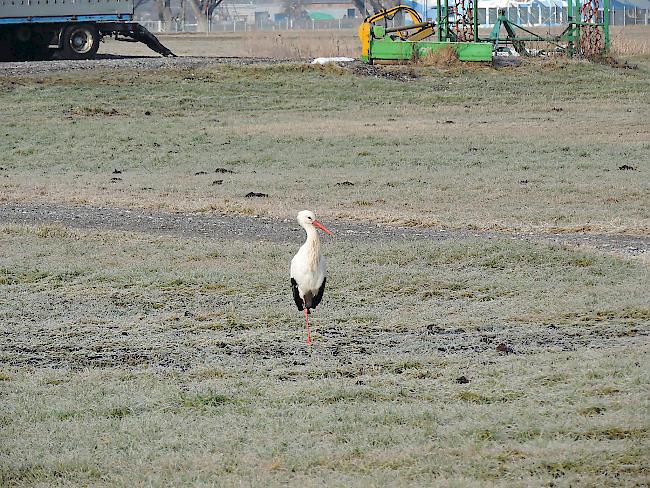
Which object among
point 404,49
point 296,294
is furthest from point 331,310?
point 404,49

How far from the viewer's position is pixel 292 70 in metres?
32.3

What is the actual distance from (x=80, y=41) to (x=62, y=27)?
2.50ft

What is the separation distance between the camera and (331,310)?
31.6ft

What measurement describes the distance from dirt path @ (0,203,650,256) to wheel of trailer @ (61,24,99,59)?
2434cm

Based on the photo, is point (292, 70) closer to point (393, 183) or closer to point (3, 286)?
point (393, 183)

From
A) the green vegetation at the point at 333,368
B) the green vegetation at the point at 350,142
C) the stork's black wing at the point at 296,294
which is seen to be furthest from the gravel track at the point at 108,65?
the stork's black wing at the point at 296,294

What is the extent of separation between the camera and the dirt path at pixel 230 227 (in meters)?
12.9

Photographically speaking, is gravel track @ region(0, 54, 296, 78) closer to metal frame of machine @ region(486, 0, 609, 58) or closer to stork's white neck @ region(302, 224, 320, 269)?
metal frame of machine @ region(486, 0, 609, 58)

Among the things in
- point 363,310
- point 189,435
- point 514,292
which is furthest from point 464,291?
point 189,435

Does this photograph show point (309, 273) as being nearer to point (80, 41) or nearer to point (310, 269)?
point (310, 269)

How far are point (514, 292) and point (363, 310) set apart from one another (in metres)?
1.35

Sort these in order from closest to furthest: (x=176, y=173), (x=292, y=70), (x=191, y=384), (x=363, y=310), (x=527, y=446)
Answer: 1. (x=527, y=446)
2. (x=191, y=384)
3. (x=363, y=310)
4. (x=176, y=173)
5. (x=292, y=70)

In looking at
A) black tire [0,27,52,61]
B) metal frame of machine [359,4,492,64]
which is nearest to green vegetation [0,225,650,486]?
metal frame of machine [359,4,492,64]

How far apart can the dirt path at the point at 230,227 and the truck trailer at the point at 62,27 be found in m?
23.8
